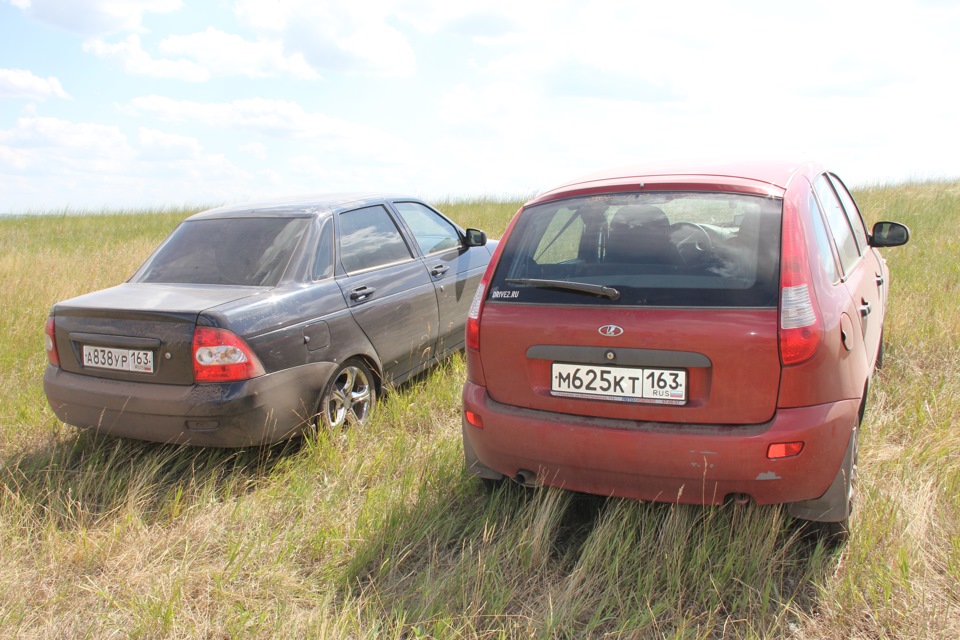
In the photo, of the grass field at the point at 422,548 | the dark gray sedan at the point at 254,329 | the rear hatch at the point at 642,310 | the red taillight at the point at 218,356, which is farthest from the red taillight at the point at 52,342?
the rear hatch at the point at 642,310

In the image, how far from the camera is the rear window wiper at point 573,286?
278cm

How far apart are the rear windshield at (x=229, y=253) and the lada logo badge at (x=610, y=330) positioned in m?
2.27

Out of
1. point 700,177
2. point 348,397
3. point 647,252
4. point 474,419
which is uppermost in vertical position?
point 700,177

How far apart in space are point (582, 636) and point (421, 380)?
3149 mm

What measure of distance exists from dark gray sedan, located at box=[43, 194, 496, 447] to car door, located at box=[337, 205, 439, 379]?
Answer: 0.04ft

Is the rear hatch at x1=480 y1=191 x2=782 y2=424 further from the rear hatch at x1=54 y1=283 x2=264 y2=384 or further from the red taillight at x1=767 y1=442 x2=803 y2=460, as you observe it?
the rear hatch at x1=54 y1=283 x2=264 y2=384

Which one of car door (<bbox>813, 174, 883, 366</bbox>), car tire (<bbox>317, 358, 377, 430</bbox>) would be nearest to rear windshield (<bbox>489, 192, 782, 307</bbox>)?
car door (<bbox>813, 174, 883, 366</bbox>)

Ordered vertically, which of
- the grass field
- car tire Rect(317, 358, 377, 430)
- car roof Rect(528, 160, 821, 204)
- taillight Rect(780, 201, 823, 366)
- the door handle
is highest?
car roof Rect(528, 160, 821, 204)

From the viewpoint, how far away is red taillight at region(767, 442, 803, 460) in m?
2.52

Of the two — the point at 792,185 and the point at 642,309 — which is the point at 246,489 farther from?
the point at 792,185

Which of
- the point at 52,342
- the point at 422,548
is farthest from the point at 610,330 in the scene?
the point at 52,342

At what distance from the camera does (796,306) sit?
2.54m

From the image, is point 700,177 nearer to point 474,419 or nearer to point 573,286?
point 573,286

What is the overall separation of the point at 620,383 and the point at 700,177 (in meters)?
0.97
